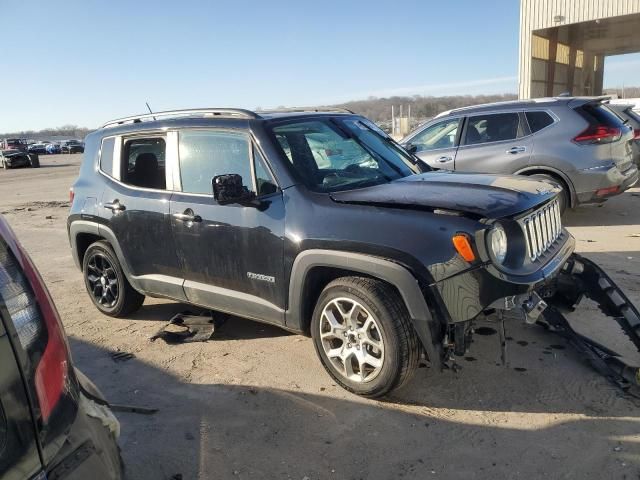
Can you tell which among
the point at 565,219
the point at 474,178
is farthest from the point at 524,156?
the point at 474,178

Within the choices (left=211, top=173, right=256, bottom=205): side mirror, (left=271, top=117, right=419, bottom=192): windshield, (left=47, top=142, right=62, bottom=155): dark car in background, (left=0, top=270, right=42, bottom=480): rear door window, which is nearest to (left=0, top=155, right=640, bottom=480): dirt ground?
(left=211, top=173, right=256, bottom=205): side mirror

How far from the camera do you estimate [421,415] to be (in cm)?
333

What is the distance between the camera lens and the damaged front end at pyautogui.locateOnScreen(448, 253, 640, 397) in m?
3.20

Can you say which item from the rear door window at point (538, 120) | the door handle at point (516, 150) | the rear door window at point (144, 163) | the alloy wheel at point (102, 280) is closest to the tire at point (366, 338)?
the rear door window at point (144, 163)

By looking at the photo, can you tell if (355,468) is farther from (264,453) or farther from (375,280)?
(375,280)

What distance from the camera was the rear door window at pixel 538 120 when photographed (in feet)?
25.7

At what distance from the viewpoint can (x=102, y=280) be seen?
208 inches

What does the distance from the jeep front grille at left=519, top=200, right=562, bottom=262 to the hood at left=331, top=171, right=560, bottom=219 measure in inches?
3.3

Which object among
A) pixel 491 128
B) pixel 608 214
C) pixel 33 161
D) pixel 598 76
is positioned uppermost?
pixel 598 76

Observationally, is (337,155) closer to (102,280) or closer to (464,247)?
(464,247)

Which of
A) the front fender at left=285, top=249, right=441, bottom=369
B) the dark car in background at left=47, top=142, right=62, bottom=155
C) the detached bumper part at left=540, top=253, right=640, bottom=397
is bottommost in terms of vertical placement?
the dark car in background at left=47, top=142, right=62, bottom=155

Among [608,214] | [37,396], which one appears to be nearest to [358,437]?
[37,396]

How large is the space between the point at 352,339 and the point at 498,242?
3.61ft

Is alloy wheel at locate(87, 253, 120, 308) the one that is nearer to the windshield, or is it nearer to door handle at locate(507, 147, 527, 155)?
the windshield
